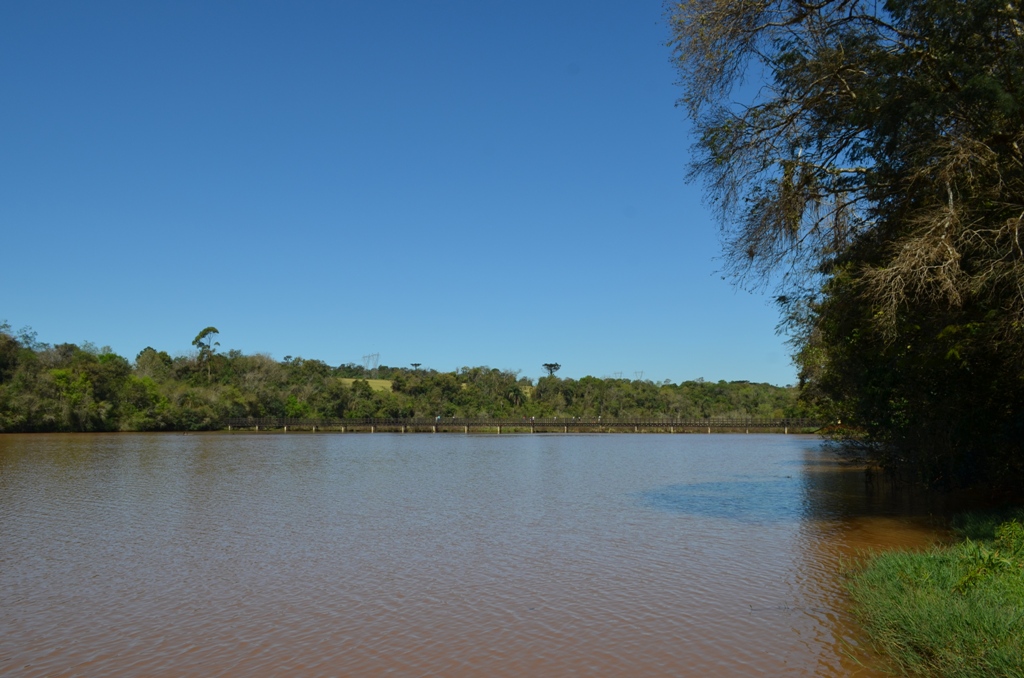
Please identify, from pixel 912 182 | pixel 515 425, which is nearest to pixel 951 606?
pixel 912 182

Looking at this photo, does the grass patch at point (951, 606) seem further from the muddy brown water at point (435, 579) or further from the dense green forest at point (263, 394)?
the dense green forest at point (263, 394)

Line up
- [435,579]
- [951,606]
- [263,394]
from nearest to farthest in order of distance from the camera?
[951,606] → [435,579] → [263,394]

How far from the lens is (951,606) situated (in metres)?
7.05

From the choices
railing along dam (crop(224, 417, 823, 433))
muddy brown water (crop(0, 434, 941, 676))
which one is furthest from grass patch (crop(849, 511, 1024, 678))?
railing along dam (crop(224, 417, 823, 433))

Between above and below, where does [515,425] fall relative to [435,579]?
above

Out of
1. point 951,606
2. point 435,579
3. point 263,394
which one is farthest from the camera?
point 263,394

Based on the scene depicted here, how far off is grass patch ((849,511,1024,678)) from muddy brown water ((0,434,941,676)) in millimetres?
371

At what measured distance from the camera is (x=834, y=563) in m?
11.7

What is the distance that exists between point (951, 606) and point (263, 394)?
279ft

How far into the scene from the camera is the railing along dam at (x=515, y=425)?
82.9 m

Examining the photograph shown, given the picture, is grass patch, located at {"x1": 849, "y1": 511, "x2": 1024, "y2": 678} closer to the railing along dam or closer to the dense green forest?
the dense green forest

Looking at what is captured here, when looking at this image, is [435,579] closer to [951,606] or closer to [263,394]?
[951,606]

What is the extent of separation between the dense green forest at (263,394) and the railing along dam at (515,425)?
2.91m

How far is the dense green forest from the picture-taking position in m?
64.4
